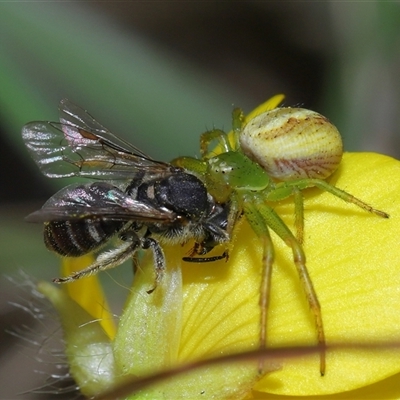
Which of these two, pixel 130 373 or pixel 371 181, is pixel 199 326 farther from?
pixel 371 181

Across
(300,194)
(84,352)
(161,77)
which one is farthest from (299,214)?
(161,77)

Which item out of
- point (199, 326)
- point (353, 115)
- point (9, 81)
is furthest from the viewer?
point (353, 115)

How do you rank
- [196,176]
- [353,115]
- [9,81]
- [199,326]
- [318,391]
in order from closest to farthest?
[318,391] → [199,326] → [196,176] → [9,81] → [353,115]

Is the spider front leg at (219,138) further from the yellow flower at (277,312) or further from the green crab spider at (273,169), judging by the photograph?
the yellow flower at (277,312)

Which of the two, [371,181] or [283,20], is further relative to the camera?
[283,20]

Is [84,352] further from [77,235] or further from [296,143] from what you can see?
[296,143]

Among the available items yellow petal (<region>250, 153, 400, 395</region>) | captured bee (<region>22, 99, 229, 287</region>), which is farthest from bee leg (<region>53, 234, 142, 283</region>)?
yellow petal (<region>250, 153, 400, 395</region>)

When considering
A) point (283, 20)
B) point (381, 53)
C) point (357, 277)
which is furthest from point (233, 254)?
point (283, 20)
